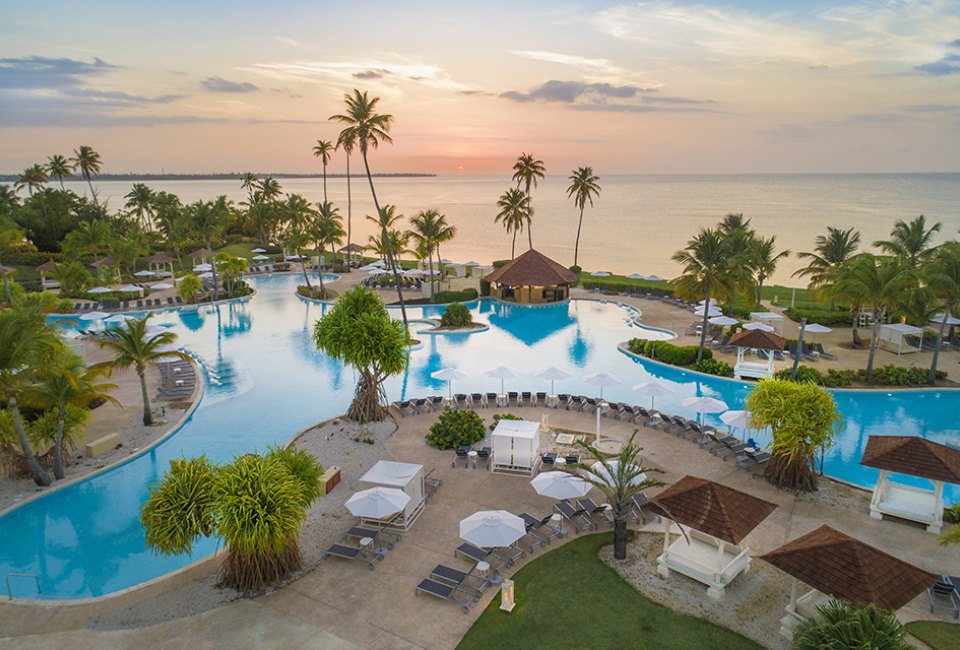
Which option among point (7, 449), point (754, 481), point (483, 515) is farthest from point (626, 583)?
point (7, 449)

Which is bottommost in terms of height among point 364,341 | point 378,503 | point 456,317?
point 456,317

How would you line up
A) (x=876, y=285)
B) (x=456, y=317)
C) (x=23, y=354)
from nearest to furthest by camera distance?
1. (x=23, y=354)
2. (x=876, y=285)
3. (x=456, y=317)

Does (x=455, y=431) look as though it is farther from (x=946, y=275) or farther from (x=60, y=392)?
(x=946, y=275)

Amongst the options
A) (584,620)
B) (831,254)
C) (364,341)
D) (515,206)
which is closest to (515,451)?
(364,341)

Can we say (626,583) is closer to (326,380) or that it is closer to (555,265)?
(326,380)

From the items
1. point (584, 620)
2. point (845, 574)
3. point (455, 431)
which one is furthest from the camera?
point (455, 431)

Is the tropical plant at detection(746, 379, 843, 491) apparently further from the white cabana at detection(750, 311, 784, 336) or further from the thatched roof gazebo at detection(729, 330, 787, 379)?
the white cabana at detection(750, 311, 784, 336)
